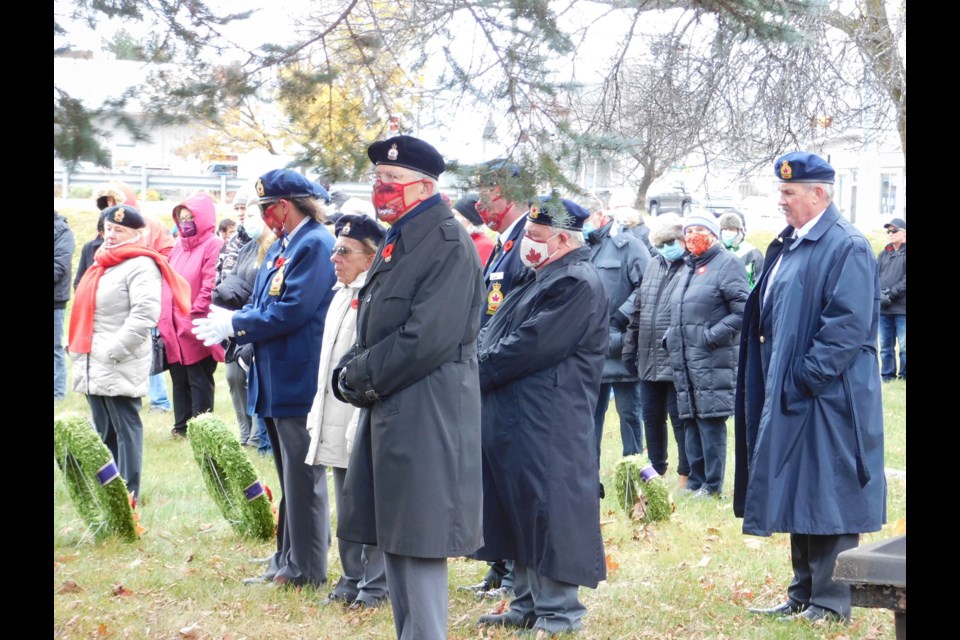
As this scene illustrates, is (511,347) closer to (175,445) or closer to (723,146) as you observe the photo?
(723,146)

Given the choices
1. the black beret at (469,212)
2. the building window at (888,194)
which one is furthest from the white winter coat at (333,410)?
the building window at (888,194)

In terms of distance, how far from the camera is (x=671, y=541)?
7336 mm

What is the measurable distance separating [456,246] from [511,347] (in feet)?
3.30

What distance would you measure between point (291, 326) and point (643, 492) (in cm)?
294

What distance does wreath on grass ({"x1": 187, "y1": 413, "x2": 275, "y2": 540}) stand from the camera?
274 inches

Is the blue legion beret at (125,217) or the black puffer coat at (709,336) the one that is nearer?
the blue legion beret at (125,217)

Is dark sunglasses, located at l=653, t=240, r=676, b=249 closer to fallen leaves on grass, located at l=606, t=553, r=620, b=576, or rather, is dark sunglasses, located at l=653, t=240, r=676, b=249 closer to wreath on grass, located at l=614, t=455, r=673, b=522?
wreath on grass, located at l=614, t=455, r=673, b=522

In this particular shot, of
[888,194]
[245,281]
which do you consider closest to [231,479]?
[245,281]

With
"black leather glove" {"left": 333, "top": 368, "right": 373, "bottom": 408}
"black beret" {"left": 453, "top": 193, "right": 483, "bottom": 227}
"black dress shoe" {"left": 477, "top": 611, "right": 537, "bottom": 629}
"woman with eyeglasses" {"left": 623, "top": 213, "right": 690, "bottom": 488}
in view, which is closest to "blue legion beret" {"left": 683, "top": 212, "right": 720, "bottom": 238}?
"woman with eyeglasses" {"left": 623, "top": 213, "right": 690, "bottom": 488}

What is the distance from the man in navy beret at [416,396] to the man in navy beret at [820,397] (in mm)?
1626

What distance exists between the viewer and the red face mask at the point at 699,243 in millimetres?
8688

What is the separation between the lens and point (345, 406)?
5648 millimetres

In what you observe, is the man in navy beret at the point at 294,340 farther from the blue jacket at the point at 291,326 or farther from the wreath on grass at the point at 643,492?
the wreath on grass at the point at 643,492

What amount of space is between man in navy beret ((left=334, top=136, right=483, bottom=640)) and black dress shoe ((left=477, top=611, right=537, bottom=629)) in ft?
A: 3.46
